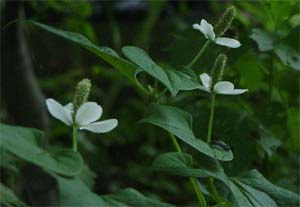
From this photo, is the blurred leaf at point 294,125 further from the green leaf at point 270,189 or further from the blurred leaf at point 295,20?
the green leaf at point 270,189

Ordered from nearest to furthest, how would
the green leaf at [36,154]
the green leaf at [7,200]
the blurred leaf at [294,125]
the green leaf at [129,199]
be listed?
the green leaf at [36,154] → the green leaf at [129,199] → the green leaf at [7,200] → the blurred leaf at [294,125]

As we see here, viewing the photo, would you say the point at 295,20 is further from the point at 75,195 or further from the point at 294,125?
the point at 75,195

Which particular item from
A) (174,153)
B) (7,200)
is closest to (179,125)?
(174,153)

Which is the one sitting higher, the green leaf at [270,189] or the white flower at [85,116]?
the white flower at [85,116]

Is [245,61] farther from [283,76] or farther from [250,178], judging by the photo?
[250,178]

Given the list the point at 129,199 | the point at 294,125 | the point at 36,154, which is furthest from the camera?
the point at 294,125

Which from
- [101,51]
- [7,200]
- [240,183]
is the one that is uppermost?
[101,51]

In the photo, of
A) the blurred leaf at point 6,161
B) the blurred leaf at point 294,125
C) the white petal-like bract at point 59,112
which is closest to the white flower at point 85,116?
the white petal-like bract at point 59,112
